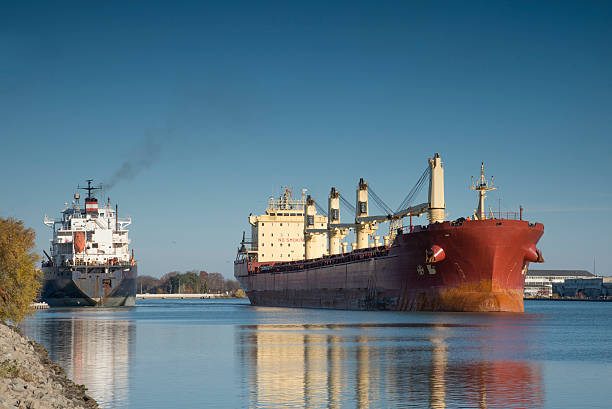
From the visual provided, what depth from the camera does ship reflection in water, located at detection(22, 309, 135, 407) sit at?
17.5m

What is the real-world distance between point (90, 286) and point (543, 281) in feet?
433

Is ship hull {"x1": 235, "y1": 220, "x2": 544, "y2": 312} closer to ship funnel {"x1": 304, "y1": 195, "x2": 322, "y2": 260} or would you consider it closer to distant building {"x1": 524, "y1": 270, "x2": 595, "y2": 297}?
ship funnel {"x1": 304, "y1": 195, "x2": 322, "y2": 260}

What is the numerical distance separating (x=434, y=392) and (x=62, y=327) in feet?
84.5

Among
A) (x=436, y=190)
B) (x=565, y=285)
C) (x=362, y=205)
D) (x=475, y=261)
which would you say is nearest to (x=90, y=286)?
(x=362, y=205)

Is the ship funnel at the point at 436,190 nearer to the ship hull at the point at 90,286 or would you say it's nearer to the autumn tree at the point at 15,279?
the autumn tree at the point at 15,279

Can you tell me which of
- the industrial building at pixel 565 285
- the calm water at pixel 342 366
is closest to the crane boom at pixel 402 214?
the calm water at pixel 342 366

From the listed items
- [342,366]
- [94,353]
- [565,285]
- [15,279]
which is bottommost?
[565,285]

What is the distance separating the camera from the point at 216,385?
59.1ft

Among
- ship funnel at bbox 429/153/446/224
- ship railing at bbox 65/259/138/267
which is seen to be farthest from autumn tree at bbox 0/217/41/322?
ship railing at bbox 65/259/138/267

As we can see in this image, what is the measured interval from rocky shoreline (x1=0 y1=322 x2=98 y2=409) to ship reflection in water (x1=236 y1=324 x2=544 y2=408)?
353 cm

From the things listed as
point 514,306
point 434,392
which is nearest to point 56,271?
point 514,306

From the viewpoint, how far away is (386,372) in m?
19.7

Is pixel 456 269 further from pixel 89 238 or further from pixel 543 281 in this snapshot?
pixel 543 281

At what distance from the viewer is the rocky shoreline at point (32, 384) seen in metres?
12.4
